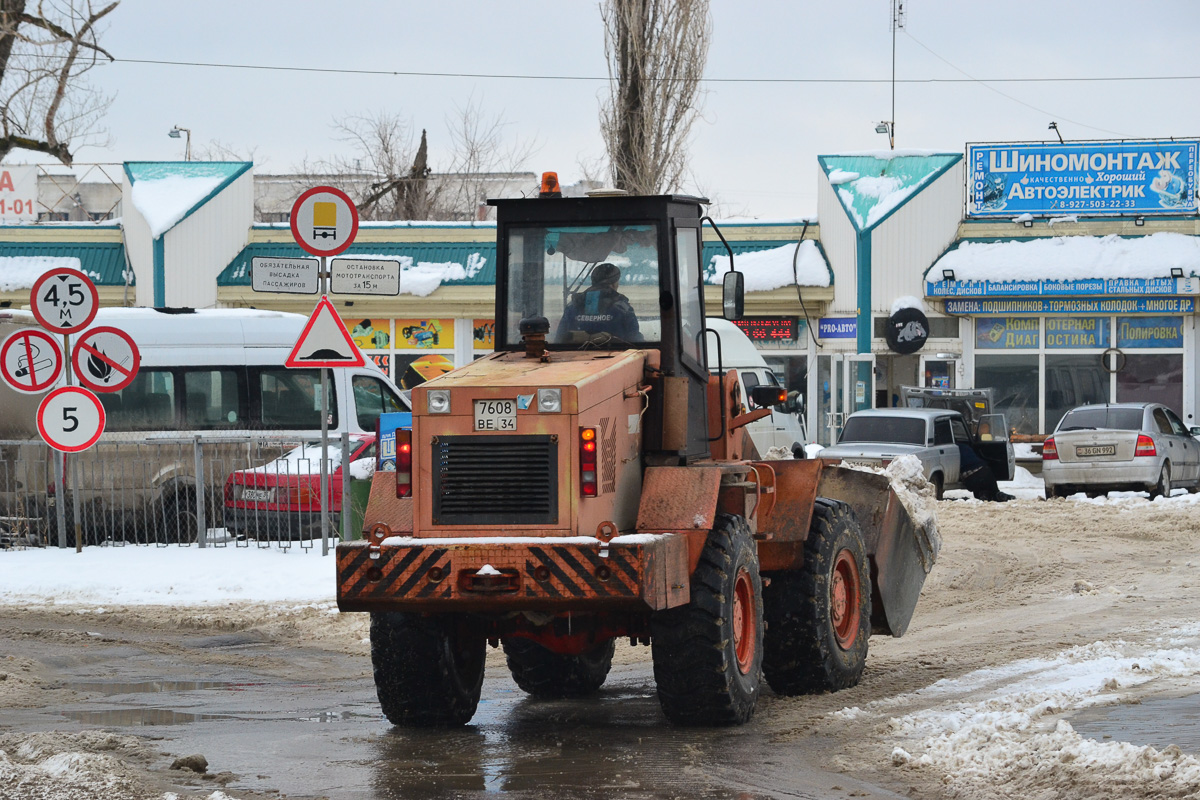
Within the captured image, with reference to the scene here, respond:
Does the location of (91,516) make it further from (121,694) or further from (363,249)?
(363,249)

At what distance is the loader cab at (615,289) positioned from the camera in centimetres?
809

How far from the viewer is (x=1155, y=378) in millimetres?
28922

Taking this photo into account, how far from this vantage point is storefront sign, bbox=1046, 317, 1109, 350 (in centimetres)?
2885

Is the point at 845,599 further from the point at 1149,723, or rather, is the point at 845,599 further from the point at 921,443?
the point at 921,443

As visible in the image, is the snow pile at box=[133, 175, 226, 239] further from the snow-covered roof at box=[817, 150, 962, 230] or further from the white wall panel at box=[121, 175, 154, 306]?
the snow-covered roof at box=[817, 150, 962, 230]

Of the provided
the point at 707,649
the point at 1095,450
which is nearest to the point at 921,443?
the point at 1095,450

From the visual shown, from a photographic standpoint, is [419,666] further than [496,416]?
Yes

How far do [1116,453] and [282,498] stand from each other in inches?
489

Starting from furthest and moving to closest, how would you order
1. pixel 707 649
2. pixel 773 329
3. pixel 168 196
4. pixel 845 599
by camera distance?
1. pixel 168 196
2. pixel 773 329
3. pixel 845 599
4. pixel 707 649

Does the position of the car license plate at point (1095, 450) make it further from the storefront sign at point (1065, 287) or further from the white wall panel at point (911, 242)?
the white wall panel at point (911, 242)

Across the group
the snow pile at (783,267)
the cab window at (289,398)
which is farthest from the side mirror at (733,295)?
the snow pile at (783,267)

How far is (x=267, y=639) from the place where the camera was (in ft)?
38.0

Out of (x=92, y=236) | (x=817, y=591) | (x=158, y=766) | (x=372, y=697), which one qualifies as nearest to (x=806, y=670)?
(x=817, y=591)

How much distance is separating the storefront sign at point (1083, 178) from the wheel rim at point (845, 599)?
2105 cm
